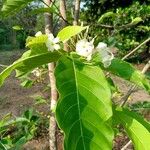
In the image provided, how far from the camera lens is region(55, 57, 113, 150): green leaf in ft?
2.85

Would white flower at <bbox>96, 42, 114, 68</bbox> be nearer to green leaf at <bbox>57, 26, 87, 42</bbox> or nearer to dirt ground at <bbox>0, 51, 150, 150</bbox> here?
green leaf at <bbox>57, 26, 87, 42</bbox>

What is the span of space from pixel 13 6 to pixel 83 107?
0.53 metres

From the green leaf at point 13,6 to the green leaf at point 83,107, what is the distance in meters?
0.38

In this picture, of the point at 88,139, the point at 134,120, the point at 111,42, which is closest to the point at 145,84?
the point at 134,120

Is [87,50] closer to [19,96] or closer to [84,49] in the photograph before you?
[84,49]

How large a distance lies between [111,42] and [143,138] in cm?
136

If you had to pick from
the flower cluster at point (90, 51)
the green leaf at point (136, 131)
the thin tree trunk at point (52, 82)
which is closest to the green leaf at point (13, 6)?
the thin tree trunk at point (52, 82)

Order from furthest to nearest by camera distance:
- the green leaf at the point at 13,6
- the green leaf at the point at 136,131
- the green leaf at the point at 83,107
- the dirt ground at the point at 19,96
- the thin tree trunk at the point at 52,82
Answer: the dirt ground at the point at 19,96
the thin tree trunk at the point at 52,82
the green leaf at the point at 13,6
the green leaf at the point at 136,131
the green leaf at the point at 83,107

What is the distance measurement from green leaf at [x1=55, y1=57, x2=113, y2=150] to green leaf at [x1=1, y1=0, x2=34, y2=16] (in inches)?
15.1

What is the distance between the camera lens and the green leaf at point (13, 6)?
128 cm

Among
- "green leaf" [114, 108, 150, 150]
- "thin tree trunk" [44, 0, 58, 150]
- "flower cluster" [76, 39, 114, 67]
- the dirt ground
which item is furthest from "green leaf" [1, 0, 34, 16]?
the dirt ground

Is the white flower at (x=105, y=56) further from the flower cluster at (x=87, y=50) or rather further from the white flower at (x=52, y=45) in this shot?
the white flower at (x=52, y=45)

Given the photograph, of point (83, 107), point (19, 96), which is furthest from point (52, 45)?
point (19, 96)

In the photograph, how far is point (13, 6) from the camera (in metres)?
1.31
